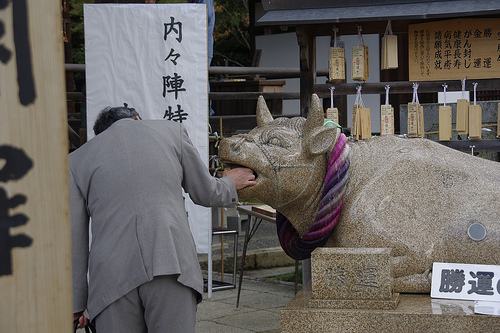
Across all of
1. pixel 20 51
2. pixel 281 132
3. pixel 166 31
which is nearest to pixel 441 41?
pixel 166 31

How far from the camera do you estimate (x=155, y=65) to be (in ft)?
21.0

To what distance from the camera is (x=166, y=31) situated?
251 inches

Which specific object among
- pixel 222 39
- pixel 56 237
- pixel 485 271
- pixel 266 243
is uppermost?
pixel 222 39

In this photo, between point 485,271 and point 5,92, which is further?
point 485,271

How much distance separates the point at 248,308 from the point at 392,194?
3401 mm

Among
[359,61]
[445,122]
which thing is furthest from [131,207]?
[445,122]

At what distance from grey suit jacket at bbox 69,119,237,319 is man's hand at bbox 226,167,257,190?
0.97 feet

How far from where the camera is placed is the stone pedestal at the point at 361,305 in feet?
11.1

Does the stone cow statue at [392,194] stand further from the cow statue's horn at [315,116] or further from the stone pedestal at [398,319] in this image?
the stone pedestal at [398,319]

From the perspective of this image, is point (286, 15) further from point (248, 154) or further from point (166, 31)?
point (248, 154)

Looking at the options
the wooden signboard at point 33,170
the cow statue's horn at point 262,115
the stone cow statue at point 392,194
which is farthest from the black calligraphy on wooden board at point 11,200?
the cow statue's horn at point 262,115

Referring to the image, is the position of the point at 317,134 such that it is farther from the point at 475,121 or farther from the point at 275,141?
the point at 475,121

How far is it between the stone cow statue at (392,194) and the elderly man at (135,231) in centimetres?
57

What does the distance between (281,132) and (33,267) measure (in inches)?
102
